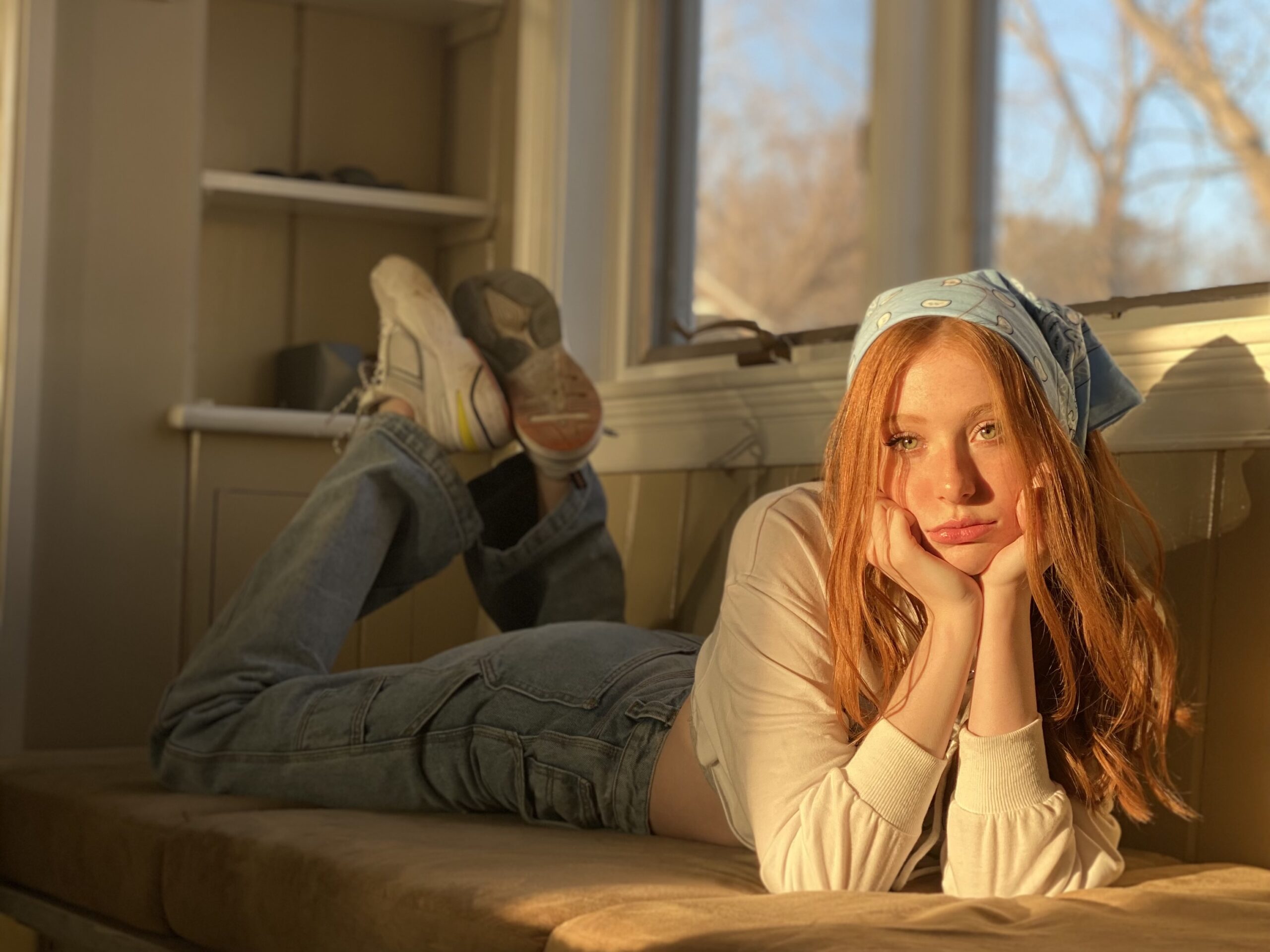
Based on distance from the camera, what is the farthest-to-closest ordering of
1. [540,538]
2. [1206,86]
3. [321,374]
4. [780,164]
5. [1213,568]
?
[780,164] < [321,374] < [540,538] < [1206,86] < [1213,568]

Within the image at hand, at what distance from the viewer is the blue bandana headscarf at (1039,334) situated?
135 centimetres

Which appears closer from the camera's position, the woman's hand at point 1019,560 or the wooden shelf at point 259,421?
the woman's hand at point 1019,560

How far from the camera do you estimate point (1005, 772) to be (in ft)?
4.33

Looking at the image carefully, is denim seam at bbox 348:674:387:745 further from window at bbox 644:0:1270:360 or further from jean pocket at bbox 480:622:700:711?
window at bbox 644:0:1270:360

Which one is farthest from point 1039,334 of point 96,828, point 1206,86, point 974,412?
point 96,828

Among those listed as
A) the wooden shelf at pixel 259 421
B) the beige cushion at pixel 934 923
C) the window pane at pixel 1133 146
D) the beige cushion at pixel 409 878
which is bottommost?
the beige cushion at pixel 409 878

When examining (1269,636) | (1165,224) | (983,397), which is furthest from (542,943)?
(1165,224)

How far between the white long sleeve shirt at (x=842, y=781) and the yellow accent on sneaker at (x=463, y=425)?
0.76m

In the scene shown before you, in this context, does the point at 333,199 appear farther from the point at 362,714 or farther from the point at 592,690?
the point at 592,690

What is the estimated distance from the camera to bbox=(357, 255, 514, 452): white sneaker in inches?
84.9

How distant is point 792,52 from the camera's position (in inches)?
108

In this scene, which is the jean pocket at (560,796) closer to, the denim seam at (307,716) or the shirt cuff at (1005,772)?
the denim seam at (307,716)

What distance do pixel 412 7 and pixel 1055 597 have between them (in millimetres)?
1989

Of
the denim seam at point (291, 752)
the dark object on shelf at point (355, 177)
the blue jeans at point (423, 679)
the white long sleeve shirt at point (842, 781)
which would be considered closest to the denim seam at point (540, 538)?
the blue jeans at point (423, 679)
